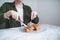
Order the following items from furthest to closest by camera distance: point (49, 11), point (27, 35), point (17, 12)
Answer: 1. point (49, 11)
2. point (17, 12)
3. point (27, 35)

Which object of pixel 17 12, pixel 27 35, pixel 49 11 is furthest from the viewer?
pixel 49 11

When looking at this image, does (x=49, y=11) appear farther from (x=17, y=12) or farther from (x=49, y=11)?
(x=17, y=12)

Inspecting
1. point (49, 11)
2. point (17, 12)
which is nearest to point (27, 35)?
point (17, 12)

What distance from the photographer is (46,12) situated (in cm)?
138

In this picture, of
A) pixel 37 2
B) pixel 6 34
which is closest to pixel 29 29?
pixel 6 34

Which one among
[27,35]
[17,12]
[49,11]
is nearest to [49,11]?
[49,11]

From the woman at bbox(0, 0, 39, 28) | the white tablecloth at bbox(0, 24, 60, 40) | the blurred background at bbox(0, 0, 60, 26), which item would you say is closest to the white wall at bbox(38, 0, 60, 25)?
the blurred background at bbox(0, 0, 60, 26)

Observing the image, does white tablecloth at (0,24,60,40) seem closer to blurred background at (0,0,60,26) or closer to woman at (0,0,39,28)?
woman at (0,0,39,28)

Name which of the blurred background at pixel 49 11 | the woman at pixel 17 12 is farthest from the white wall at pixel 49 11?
the woman at pixel 17 12

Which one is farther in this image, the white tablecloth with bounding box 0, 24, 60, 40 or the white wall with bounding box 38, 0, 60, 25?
the white wall with bounding box 38, 0, 60, 25

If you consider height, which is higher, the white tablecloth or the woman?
the woman

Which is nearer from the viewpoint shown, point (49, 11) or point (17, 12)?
point (17, 12)

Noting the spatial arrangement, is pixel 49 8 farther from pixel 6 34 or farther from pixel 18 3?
pixel 6 34

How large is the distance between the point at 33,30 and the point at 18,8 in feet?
1.18
